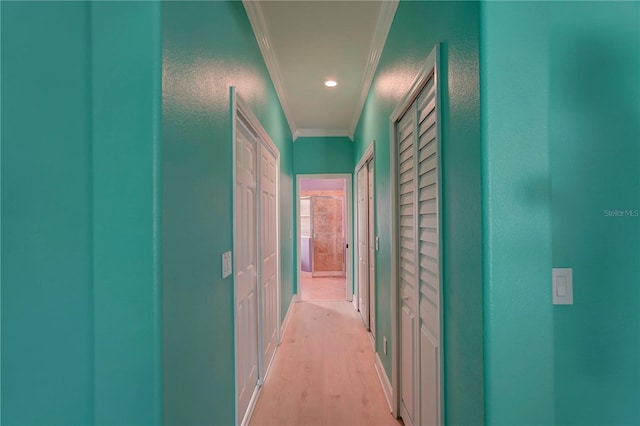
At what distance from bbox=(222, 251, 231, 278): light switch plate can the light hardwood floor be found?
3.84 ft

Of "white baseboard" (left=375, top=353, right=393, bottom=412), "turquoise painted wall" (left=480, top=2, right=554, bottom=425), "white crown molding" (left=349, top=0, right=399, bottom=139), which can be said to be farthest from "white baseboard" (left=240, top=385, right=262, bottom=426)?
"white crown molding" (left=349, top=0, right=399, bottom=139)

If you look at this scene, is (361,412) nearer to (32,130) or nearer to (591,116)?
(591,116)

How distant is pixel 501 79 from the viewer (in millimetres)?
892

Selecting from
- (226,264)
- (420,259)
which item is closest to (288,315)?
(226,264)

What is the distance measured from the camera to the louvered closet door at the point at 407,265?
1698 mm

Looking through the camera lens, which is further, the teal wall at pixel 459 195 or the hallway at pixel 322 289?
the hallway at pixel 322 289

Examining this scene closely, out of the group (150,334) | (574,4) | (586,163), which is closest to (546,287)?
(586,163)

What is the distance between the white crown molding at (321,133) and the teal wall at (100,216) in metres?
3.92

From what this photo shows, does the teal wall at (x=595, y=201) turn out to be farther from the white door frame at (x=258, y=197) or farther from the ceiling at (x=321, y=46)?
the white door frame at (x=258, y=197)

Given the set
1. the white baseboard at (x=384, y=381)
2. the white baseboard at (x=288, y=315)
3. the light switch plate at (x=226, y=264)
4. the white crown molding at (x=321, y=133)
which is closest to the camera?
the light switch plate at (x=226, y=264)

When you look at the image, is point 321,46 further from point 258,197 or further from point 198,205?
point 198,205

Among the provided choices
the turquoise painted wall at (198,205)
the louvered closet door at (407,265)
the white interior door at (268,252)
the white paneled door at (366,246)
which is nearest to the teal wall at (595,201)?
the louvered closet door at (407,265)

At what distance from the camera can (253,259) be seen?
2.37m

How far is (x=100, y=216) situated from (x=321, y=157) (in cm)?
407
